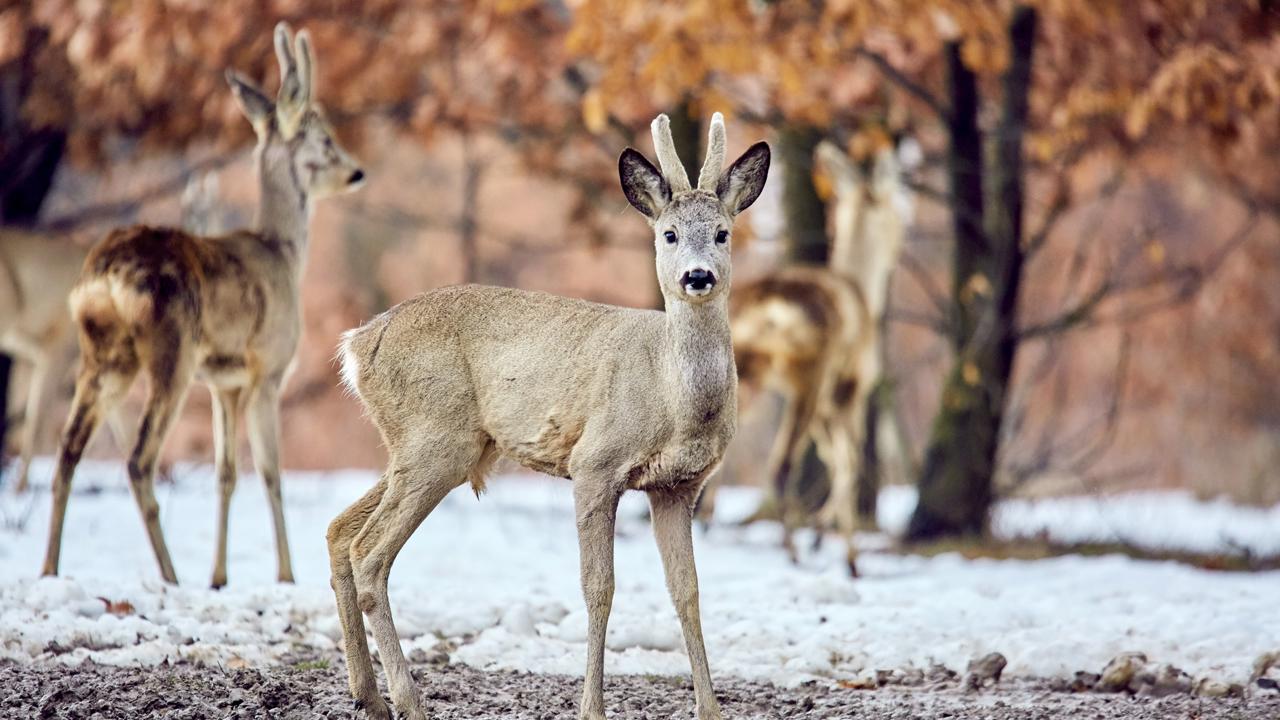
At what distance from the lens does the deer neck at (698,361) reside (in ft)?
18.1

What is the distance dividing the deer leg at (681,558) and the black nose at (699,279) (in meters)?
0.80

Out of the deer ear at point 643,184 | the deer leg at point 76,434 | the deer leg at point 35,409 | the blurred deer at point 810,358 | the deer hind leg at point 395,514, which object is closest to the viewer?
the deer ear at point 643,184

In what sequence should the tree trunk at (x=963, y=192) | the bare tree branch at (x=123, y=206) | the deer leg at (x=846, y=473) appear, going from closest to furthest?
1. the deer leg at (x=846, y=473)
2. the tree trunk at (x=963, y=192)
3. the bare tree branch at (x=123, y=206)

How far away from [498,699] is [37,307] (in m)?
7.33

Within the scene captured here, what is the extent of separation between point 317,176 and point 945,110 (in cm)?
493

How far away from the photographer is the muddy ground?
5.51 metres

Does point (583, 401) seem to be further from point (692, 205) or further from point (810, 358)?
point (810, 358)

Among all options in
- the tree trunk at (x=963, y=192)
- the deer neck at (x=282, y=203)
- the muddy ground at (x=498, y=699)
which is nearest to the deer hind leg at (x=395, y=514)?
the muddy ground at (x=498, y=699)

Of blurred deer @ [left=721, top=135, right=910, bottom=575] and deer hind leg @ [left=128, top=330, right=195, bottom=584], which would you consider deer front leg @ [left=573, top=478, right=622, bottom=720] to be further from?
blurred deer @ [left=721, top=135, right=910, bottom=575]

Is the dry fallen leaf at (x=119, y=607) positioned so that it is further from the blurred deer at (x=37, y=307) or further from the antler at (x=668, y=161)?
the blurred deer at (x=37, y=307)

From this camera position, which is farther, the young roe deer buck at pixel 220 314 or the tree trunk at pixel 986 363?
the tree trunk at pixel 986 363

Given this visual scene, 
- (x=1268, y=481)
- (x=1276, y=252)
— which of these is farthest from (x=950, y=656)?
(x=1276, y=252)

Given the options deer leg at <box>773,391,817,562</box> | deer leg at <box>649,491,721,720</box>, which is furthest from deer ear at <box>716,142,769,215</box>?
deer leg at <box>773,391,817,562</box>

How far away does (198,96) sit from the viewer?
13.6 metres
